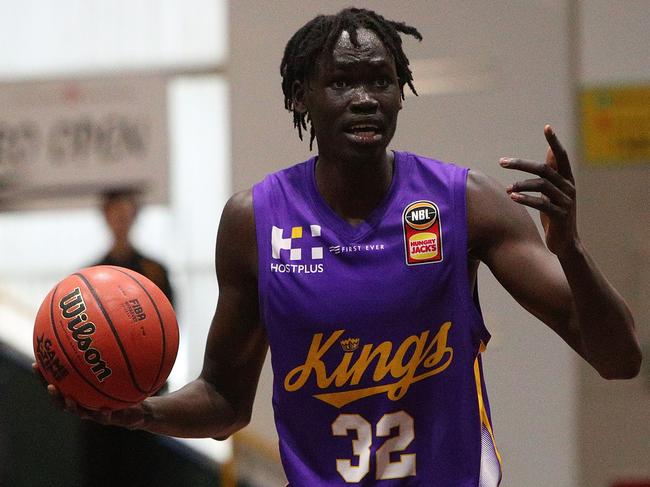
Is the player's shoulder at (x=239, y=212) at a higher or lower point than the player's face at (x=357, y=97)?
lower

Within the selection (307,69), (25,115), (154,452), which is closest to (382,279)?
(307,69)

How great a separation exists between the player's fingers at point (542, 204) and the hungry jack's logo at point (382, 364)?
19.2 inches

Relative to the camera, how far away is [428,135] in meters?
4.64

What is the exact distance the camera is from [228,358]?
2697mm

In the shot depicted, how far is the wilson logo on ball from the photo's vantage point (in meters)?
2.37

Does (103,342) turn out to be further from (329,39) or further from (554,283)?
(554,283)

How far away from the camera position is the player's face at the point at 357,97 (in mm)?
2402

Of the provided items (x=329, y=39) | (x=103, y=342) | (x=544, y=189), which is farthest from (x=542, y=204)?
(x=103, y=342)

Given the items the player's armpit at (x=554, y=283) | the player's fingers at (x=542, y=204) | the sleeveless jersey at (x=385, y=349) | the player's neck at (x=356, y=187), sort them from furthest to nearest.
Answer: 1. the player's neck at (x=356, y=187)
2. the sleeveless jersey at (x=385, y=349)
3. the player's armpit at (x=554, y=283)
4. the player's fingers at (x=542, y=204)

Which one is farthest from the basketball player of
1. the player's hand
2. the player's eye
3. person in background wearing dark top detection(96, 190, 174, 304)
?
person in background wearing dark top detection(96, 190, 174, 304)

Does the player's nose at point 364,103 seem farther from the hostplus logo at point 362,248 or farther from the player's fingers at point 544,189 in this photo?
the player's fingers at point 544,189

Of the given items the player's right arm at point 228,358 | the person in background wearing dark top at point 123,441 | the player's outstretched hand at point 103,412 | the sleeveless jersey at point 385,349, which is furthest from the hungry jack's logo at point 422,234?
the person in background wearing dark top at point 123,441

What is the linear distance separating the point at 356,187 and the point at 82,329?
685mm

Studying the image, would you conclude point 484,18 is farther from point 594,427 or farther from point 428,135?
point 594,427
